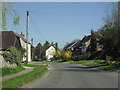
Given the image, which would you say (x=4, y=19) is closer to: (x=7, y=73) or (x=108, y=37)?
(x=7, y=73)

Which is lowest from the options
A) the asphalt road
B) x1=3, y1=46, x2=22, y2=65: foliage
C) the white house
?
the asphalt road

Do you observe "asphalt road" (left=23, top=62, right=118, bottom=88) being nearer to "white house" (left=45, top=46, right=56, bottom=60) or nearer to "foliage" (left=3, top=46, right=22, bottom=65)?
"foliage" (left=3, top=46, right=22, bottom=65)

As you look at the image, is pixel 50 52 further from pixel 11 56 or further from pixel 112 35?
pixel 11 56

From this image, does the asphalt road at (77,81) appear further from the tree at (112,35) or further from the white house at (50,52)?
the white house at (50,52)

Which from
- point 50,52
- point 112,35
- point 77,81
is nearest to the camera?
point 77,81

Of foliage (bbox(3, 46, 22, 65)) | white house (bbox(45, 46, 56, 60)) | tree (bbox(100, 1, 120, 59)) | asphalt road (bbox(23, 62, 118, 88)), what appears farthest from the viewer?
white house (bbox(45, 46, 56, 60))

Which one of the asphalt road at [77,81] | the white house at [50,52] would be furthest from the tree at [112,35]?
the white house at [50,52]

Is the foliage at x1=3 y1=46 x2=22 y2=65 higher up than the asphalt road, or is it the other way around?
the foliage at x1=3 y1=46 x2=22 y2=65

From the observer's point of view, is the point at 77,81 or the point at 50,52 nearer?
the point at 77,81

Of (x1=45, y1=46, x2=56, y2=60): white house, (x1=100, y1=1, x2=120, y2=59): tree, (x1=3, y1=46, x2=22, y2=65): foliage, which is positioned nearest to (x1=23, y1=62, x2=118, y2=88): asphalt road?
(x1=3, y1=46, x2=22, y2=65): foliage

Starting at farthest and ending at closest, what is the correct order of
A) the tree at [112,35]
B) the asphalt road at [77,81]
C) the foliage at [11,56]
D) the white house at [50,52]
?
the white house at [50,52] → the tree at [112,35] → the foliage at [11,56] → the asphalt road at [77,81]

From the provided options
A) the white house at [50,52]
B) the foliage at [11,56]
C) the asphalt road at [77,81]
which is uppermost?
the white house at [50,52]

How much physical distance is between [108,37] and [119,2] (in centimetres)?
543

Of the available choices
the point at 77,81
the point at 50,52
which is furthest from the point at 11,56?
the point at 50,52
